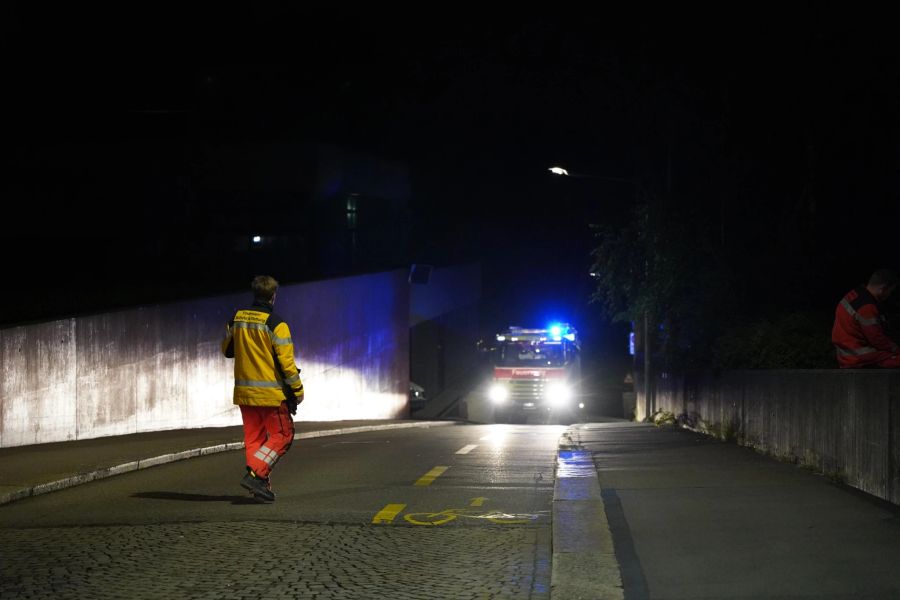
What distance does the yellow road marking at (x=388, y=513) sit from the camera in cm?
891

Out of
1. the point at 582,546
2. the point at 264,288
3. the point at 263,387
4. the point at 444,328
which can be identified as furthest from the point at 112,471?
the point at 444,328

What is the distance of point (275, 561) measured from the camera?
287 inches

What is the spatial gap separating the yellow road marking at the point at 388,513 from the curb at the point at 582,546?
4.37ft

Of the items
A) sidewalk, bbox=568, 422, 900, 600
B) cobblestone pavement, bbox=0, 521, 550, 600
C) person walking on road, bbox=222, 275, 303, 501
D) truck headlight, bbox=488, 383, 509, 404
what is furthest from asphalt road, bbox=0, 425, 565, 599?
truck headlight, bbox=488, 383, 509, 404

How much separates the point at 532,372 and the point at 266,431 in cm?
2949

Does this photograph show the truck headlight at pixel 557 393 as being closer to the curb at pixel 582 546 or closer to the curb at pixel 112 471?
the curb at pixel 112 471

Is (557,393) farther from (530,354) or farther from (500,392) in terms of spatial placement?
(500,392)

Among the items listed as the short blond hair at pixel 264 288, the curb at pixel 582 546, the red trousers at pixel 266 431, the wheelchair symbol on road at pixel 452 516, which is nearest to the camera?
the curb at pixel 582 546

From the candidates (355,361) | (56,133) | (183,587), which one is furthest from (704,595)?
(56,133)

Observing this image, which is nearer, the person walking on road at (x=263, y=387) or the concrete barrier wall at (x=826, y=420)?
the concrete barrier wall at (x=826, y=420)

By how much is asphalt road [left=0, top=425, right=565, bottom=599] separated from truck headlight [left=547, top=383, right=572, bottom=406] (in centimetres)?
2599

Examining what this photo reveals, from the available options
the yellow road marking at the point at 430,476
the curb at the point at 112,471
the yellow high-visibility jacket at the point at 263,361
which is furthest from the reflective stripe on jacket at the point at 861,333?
the curb at the point at 112,471

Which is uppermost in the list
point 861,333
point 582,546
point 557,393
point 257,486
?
point 861,333

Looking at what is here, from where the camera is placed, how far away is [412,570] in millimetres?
7070
